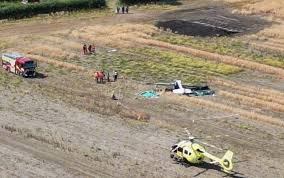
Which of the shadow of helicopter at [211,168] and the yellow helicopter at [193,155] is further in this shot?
the shadow of helicopter at [211,168]

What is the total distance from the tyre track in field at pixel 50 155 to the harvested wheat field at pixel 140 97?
12 centimetres

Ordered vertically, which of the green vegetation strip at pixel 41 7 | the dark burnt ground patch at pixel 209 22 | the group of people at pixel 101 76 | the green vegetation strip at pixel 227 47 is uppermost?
the green vegetation strip at pixel 41 7

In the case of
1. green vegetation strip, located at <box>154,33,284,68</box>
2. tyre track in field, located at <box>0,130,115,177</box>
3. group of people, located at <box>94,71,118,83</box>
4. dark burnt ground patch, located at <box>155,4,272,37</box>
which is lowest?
tyre track in field, located at <box>0,130,115,177</box>

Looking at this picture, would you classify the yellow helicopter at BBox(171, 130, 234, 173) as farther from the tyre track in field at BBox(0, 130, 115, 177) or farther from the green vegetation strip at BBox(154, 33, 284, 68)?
the green vegetation strip at BBox(154, 33, 284, 68)

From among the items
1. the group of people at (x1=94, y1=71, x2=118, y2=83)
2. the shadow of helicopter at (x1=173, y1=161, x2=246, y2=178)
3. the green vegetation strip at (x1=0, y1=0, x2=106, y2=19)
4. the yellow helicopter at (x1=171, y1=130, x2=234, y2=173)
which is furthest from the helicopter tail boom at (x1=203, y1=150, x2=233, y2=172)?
the green vegetation strip at (x1=0, y1=0, x2=106, y2=19)

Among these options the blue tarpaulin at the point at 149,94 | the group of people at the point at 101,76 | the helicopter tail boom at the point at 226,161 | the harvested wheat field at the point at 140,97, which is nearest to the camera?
the helicopter tail boom at the point at 226,161

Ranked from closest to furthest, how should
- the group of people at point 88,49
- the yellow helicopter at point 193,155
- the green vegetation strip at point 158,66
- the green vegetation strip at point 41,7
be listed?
the yellow helicopter at point 193,155 < the green vegetation strip at point 158,66 < the group of people at point 88,49 < the green vegetation strip at point 41,7

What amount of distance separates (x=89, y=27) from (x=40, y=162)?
37994 millimetres

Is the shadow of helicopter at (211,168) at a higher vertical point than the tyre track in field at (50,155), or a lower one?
lower

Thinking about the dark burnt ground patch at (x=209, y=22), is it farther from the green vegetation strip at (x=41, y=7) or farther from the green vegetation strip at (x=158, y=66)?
the green vegetation strip at (x=41, y=7)

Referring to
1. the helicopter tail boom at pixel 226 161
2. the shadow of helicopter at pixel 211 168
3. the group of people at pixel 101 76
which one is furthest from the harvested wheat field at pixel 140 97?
the helicopter tail boom at pixel 226 161

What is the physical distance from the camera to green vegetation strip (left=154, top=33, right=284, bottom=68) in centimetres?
6438

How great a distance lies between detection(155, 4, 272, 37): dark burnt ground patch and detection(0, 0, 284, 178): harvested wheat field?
0.14 metres

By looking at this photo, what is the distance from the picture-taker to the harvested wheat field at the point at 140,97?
39.8m
